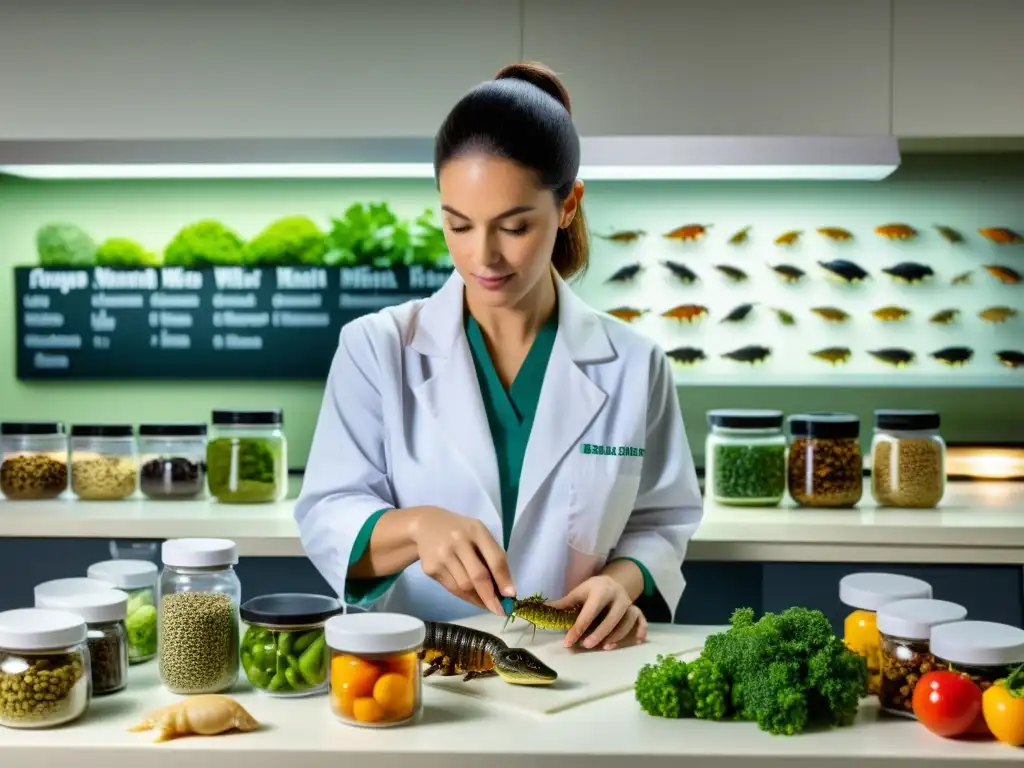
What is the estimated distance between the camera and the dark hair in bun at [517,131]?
1640mm

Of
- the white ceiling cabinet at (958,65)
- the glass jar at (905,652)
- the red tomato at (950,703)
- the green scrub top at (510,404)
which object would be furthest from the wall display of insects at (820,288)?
the red tomato at (950,703)

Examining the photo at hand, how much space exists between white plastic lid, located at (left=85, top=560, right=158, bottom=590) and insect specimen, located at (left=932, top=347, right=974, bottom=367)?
2.38 metres

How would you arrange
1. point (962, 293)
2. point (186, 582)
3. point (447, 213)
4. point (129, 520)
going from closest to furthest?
1. point (186, 582)
2. point (447, 213)
3. point (129, 520)
4. point (962, 293)

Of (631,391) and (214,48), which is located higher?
(214,48)

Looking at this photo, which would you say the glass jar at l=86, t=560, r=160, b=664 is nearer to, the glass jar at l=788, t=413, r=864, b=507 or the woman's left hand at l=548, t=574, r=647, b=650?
the woman's left hand at l=548, t=574, r=647, b=650

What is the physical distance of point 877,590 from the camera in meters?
1.43

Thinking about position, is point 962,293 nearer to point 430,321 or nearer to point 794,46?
point 794,46

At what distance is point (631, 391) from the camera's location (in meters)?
1.95

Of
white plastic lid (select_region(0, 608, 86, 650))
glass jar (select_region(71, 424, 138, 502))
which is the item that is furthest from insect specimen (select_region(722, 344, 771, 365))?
white plastic lid (select_region(0, 608, 86, 650))

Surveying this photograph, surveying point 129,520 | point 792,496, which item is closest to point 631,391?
point 792,496

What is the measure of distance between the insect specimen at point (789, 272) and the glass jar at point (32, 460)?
1915mm

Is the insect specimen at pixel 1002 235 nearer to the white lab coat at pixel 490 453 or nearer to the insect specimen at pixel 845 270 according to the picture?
the insect specimen at pixel 845 270

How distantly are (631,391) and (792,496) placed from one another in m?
1.00

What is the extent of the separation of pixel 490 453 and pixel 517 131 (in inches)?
19.9
